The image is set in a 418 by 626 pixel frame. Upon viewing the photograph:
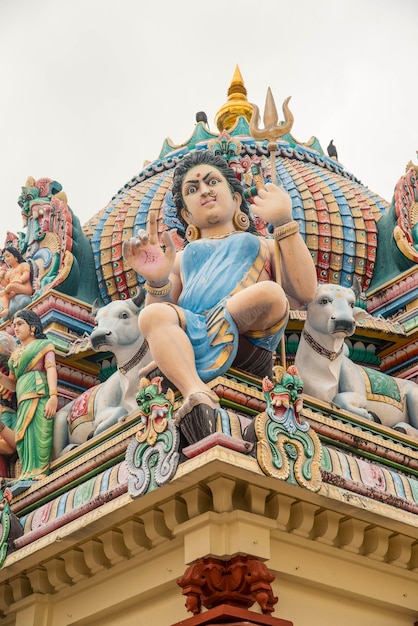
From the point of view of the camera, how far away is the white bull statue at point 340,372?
36.8 ft

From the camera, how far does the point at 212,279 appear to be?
10.2m

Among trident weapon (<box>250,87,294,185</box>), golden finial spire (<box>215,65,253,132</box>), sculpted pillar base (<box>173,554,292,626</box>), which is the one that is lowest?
sculpted pillar base (<box>173,554,292,626</box>)

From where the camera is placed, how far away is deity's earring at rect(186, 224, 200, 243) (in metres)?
10.9

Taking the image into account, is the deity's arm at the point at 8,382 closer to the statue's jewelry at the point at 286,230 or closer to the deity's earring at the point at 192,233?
the deity's earring at the point at 192,233

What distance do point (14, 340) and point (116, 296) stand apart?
2.50 metres

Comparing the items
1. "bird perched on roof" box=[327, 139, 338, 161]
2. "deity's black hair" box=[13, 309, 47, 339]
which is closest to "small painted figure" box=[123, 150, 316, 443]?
"deity's black hair" box=[13, 309, 47, 339]

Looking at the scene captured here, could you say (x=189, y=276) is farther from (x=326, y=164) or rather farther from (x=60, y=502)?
(x=326, y=164)

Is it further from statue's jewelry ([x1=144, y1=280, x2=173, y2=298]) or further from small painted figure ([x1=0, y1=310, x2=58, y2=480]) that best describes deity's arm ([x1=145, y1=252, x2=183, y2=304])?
small painted figure ([x1=0, y1=310, x2=58, y2=480])

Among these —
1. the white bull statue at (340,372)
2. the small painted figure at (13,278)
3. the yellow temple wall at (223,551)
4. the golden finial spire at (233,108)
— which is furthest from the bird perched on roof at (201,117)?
the yellow temple wall at (223,551)

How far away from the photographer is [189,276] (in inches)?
412

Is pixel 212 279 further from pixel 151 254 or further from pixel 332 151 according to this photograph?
pixel 332 151

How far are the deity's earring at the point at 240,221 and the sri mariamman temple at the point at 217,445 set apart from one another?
24 millimetres

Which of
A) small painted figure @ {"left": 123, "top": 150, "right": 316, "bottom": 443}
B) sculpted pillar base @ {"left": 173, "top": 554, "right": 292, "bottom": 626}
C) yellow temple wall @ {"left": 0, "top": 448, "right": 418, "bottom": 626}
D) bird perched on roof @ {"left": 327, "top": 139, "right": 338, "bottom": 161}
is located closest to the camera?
sculpted pillar base @ {"left": 173, "top": 554, "right": 292, "bottom": 626}

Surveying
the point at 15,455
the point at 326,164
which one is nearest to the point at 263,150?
the point at 326,164
